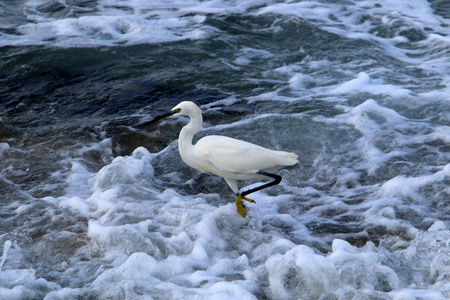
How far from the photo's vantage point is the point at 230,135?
5.45 m

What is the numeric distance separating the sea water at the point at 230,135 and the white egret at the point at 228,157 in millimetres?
353

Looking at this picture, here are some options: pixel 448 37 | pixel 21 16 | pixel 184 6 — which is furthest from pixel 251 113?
Answer: pixel 21 16

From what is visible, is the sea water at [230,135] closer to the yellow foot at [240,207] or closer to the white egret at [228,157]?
the yellow foot at [240,207]

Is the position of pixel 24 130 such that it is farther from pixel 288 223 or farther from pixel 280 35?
pixel 280 35

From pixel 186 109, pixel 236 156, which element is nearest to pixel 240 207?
pixel 236 156

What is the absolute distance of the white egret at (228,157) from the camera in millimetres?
3838

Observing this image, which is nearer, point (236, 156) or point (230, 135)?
point (236, 156)

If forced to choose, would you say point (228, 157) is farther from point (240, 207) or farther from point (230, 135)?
point (230, 135)

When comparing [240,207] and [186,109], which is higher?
[186,109]

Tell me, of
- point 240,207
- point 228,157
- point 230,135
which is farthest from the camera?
point 230,135

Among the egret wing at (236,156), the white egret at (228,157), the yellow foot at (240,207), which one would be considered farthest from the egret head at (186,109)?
the yellow foot at (240,207)

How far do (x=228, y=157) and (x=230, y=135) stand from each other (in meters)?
1.64

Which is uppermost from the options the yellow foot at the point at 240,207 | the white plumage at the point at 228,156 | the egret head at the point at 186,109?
the egret head at the point at 186,109

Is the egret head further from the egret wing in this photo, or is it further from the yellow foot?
the yellow foot
